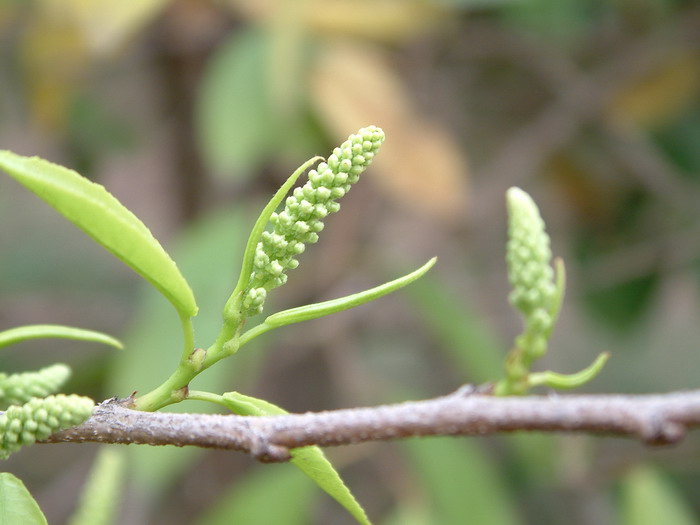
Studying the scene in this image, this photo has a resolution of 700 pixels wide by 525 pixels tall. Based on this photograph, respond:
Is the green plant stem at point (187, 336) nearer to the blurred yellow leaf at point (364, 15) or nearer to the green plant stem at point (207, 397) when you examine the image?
the green plant stem at point (207, 397)

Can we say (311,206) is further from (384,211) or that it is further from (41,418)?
(384,211)

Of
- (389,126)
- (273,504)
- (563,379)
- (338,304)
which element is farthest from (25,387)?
(389,126)

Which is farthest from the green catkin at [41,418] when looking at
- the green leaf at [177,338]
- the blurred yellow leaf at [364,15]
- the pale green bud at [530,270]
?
the blurred yellow leaf at [364,15]

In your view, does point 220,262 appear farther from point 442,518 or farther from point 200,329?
point 442,518

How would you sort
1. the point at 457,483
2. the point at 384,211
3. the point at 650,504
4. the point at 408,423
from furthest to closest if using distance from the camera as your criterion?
the point at 384,211
the point at 457,483
the point at 650,504
the point at 408,423

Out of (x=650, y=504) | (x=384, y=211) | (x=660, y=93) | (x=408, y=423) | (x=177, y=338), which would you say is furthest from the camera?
(x=384, y=211)

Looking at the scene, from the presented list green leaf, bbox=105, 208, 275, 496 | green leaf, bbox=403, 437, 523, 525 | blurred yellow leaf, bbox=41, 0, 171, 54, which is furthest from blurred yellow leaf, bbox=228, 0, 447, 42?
green leaf, bbox=403, 437, 523, 525

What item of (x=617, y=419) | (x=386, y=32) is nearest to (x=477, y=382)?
(x=386, y=32)
